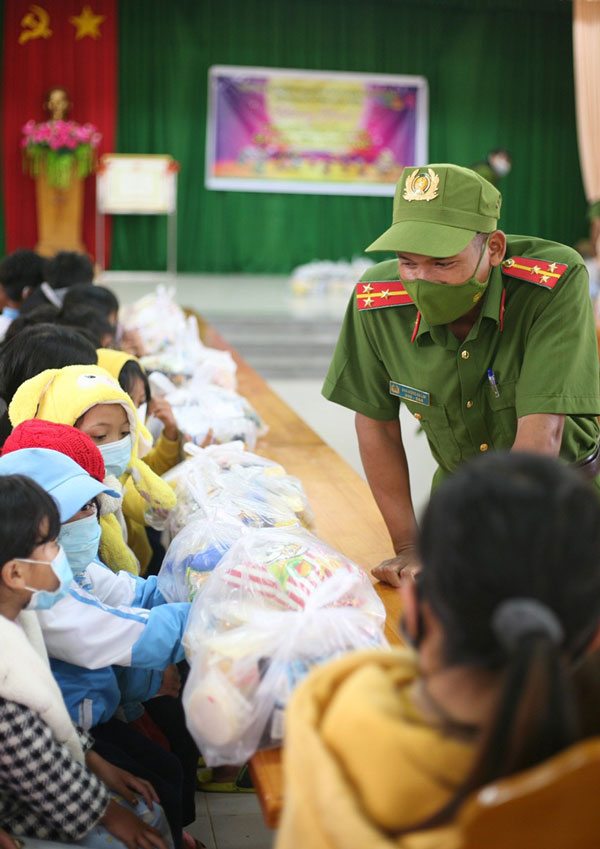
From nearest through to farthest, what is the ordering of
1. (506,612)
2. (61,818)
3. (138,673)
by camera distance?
(506,612) < (61,818) < (138,673)

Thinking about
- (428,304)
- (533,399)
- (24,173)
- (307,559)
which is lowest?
(24,173)

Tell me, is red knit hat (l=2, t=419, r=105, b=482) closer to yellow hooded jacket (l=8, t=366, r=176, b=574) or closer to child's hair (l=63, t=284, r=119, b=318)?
yellow hooded jacket (l=8, t=366, r=176, b=574)

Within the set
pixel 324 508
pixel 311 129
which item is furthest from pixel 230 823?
pixel 311 129

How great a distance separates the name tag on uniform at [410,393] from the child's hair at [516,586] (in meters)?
1.11

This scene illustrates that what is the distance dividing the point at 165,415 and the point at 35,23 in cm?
955

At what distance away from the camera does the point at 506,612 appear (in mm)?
749

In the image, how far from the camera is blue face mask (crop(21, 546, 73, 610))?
4.42ft

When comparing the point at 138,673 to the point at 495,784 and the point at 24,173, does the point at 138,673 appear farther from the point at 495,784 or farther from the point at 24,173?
the point at 24,173

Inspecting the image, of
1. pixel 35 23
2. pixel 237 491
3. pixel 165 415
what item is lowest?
pixel 165 415

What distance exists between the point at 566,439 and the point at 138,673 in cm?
89

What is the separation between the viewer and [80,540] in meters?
1.64

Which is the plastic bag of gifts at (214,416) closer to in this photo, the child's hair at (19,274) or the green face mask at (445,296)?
the green face mask at (445,296)

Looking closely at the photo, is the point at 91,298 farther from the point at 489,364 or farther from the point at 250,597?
the point at 250,597

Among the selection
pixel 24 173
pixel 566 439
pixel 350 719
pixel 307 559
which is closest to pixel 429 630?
pixel 350 719
